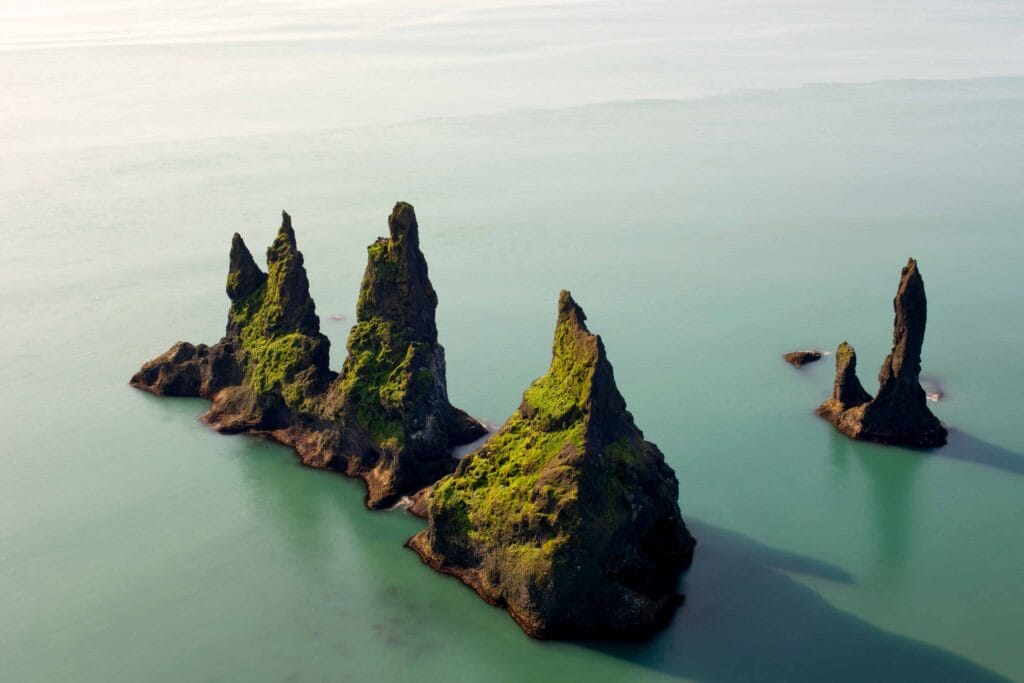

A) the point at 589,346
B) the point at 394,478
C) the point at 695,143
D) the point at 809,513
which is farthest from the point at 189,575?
the point at 695,143

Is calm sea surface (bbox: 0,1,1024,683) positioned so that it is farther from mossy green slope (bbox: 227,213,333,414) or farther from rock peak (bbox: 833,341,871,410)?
mossy green slope (bbox: 227,213,333,414)

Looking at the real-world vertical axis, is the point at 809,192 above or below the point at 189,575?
above

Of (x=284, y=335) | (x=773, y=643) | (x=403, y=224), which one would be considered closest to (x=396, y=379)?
(x=403, y=224)

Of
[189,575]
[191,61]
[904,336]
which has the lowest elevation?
[189,575]

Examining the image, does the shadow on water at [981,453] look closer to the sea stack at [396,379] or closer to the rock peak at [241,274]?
the sea stack at [396,379]

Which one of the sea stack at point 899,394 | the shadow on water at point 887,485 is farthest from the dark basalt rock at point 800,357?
the shadow on water at point 887,485

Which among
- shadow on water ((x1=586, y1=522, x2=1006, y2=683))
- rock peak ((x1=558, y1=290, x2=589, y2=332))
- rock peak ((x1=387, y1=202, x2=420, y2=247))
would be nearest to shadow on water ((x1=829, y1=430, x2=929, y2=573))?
shadow on water ((x1=586, y1=522, x2=1006, y2=683))

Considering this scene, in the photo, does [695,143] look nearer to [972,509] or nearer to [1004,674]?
[972,509]

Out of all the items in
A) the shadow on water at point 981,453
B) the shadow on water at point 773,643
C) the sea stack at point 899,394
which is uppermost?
the sea stack at point 899,394
